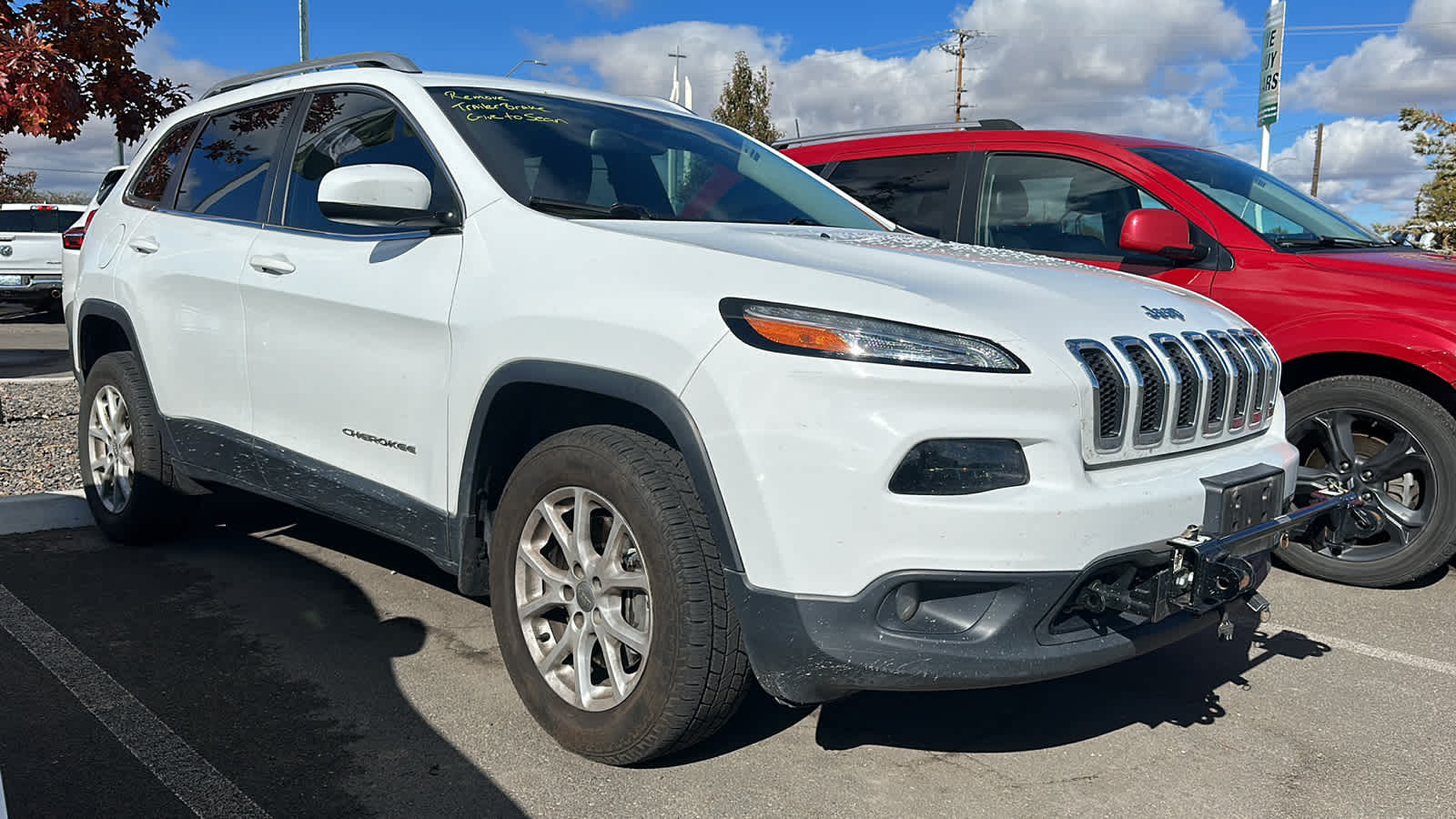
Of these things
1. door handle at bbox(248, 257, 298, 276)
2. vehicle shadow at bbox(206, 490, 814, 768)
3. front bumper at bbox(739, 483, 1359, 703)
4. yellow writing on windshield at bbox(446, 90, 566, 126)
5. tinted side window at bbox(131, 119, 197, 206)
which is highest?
yellow writing on windshield at bbox(446, 90, 566, 126)

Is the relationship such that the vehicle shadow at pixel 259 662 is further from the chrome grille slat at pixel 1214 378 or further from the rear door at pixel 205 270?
the chrome grille slat at pixel 1214 378

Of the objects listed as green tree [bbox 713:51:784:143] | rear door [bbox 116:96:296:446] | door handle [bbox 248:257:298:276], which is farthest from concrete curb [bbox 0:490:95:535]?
green tree [bbox 713:51:784:143]

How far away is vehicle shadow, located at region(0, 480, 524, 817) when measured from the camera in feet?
9.23

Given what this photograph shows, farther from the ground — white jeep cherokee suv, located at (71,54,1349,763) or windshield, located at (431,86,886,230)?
windshield, located at (431,86,886,230)

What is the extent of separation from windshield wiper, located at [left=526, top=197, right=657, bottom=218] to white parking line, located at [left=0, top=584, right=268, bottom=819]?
1.64m

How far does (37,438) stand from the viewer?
22.6 feet

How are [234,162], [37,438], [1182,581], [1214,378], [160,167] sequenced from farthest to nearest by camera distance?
[37,438]
[160,167]
[234,162]
[1214,378]
[1182,581]

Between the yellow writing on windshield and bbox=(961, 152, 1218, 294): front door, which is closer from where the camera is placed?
the yellow writing on windshield

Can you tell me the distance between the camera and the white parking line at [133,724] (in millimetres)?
2732

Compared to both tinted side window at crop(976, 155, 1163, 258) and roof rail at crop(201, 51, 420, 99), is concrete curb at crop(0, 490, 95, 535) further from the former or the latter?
tinted side window at crop(976, 155, 1163, 258)

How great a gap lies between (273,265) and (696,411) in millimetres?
1960

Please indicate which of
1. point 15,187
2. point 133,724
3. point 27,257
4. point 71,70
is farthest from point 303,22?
point 15,187

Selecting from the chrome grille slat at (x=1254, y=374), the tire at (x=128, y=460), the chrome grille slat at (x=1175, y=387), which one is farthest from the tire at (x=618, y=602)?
the tire at (x=128, y=460)

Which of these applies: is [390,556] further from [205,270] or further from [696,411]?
[696,411]
